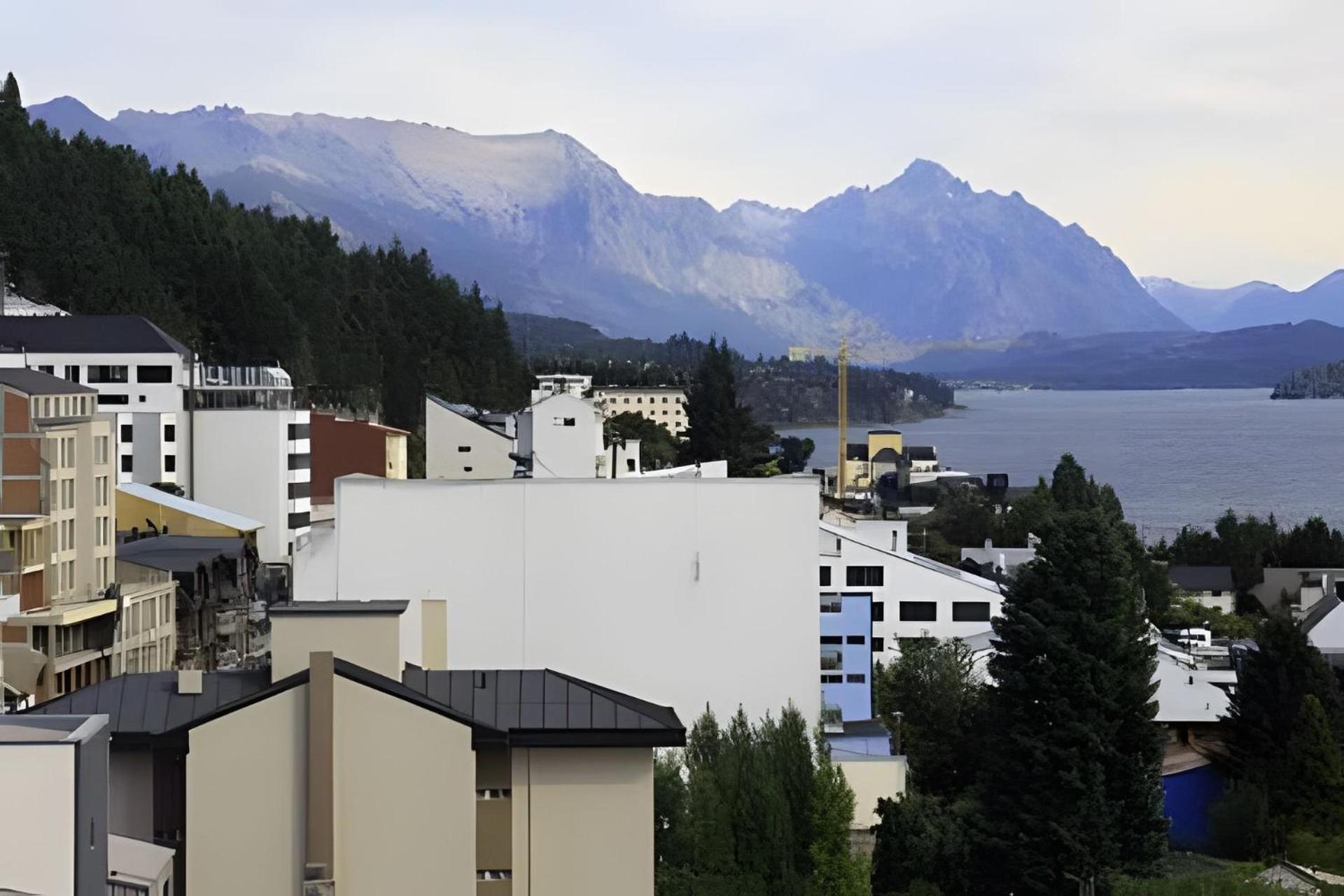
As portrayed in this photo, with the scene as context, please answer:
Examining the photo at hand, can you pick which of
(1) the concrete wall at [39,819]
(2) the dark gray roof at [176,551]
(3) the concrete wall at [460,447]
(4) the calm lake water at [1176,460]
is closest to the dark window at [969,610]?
(2) the dark gray roof at [176,551]

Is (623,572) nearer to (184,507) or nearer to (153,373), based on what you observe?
(184,507)

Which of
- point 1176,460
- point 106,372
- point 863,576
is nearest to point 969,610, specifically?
point 863,576

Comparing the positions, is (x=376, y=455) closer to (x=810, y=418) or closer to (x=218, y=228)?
(x=218, y=228)

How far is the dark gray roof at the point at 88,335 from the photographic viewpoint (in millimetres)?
39625

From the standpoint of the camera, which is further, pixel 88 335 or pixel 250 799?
pixel 88 335

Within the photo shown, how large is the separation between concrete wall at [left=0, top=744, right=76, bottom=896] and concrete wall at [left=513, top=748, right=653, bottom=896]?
349 centimetres

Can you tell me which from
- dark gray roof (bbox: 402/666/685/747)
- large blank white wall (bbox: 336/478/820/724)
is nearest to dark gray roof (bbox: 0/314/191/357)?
large blank white wall (bbox: 336/478/820/724)

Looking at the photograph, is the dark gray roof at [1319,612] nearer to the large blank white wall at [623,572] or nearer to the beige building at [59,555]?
the large blank white wall at [623,572]

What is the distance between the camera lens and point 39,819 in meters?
6.44

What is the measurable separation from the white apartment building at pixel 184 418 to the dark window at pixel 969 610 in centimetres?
1373

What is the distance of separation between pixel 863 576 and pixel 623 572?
42.6 feet

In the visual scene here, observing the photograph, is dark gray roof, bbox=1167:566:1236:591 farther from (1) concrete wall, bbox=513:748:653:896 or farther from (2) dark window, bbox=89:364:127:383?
(1) concrete wall, bbox=513:748:653:896

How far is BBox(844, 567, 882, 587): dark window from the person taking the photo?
1325 inches

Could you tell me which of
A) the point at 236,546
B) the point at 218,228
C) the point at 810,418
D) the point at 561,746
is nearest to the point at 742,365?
the point at 810,418
